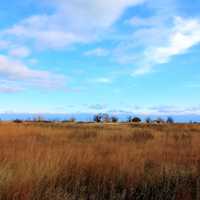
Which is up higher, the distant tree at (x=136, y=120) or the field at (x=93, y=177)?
the distant tree at (x=136, y=120)

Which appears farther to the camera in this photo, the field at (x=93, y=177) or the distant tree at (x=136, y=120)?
the distant tree at (x=136, y=120)

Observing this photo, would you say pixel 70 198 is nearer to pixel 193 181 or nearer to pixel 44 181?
pixel 44 181

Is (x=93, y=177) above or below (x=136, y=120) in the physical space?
below

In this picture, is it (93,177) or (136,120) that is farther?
(136,120)

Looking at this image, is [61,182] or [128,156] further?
[128,156]

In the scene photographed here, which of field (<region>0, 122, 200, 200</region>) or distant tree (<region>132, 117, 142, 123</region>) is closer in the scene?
field (<region>0, 122, 200, 200</region>)

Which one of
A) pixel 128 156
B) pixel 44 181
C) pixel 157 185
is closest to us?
pixel 44 181

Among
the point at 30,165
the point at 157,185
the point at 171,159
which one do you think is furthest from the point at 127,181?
the point at 171,159

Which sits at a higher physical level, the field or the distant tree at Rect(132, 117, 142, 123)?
the distant tree at Rect(132, 117, 142, 123)

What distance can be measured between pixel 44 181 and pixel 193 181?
2719mm

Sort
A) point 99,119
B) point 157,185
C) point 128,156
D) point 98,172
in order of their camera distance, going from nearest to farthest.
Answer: point 157,185 → point 98,172 → point 128,156 → point 99,119

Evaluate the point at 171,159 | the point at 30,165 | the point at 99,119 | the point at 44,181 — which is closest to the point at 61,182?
the point at 44,181

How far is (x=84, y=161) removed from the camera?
679cm

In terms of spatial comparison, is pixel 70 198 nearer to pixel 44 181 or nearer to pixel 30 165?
pixel 44 181
